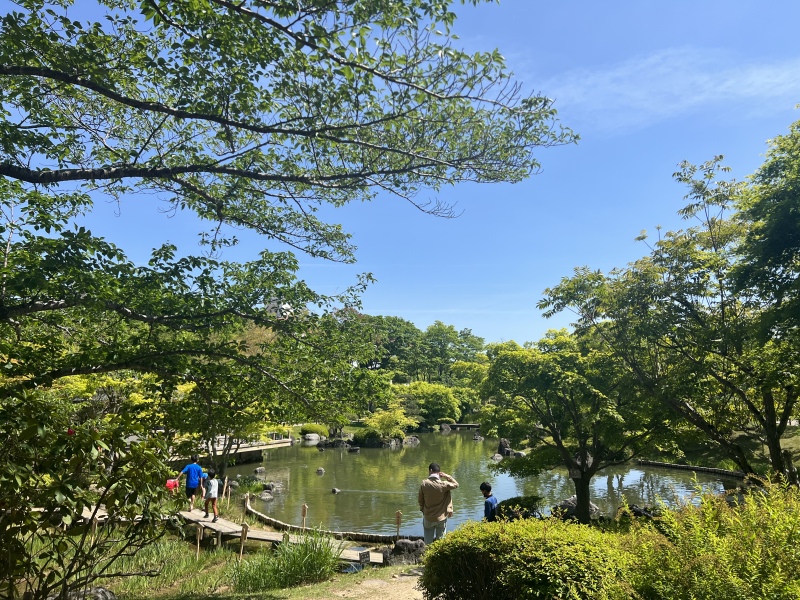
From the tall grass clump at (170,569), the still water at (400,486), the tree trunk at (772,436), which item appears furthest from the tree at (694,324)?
the tall grass clump at (170,569)

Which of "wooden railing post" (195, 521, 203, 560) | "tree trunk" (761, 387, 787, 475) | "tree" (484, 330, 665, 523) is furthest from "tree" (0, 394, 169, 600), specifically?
"tree trunk" (761, 387, 787, 475)

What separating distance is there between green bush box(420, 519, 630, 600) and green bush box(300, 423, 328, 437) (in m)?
32.4

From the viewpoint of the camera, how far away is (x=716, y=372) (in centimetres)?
966

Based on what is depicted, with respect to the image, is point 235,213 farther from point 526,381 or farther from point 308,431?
point 308,431

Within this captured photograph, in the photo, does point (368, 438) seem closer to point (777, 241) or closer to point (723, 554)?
point (777, 241)

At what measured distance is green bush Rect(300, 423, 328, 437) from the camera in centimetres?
3625

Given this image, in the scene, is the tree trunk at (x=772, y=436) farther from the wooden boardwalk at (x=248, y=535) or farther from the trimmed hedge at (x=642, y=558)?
the wooden boardwalk at (x=248, y=535)

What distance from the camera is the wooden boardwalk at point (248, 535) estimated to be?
8.83 m

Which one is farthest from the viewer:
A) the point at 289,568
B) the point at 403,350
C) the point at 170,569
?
the point at 403,350

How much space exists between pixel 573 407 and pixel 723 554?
9638mm

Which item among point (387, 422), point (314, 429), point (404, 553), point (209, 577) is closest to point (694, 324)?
point (404, 553)

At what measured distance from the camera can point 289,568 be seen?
25.4 feet

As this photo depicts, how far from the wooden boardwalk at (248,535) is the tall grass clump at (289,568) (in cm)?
66

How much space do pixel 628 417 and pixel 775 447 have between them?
8.31 ft
